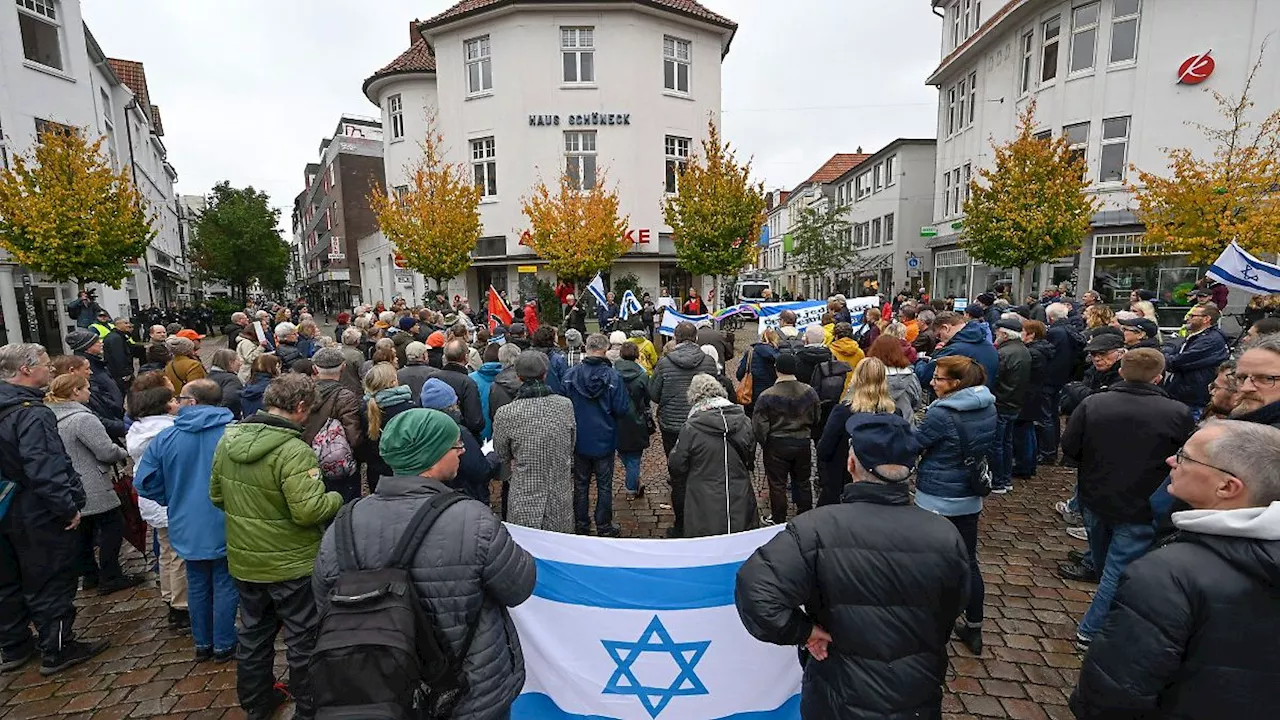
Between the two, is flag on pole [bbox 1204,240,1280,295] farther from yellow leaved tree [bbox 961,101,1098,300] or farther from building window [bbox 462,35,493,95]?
building window [bbox 462,35,493,95]

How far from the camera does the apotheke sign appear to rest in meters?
24.9

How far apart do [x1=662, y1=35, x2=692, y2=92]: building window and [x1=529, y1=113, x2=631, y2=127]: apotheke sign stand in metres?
2.47

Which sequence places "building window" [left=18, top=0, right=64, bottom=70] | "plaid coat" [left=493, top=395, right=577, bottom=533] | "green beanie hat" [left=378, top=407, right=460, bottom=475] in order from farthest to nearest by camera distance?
"building window" [left=18, top=0, right=64, bottom=70] → "plaid coat" [left=493, top=395, right=577, bottom=533] → "green beanie hat" [left=378, top=407, right=460, bottom=475]

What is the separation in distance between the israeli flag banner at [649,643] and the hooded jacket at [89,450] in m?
3.45

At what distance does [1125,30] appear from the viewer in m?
20.8

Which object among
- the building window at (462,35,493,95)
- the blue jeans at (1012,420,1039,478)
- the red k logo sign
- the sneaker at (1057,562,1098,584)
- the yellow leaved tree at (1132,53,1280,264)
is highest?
the building window at (462,35,493,95)

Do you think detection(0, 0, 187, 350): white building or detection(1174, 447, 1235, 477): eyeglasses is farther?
detection(0, 0, 187, 350): white building

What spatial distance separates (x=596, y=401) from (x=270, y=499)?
9.67 ft

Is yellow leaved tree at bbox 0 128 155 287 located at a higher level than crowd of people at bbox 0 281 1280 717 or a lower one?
higher

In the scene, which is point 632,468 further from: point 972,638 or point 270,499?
point 270,499

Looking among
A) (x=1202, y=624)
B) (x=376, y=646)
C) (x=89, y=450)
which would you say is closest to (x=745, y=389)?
(x=1202, y=624)

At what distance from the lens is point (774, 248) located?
7206 cm

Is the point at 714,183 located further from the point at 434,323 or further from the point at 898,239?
the point at 898,239

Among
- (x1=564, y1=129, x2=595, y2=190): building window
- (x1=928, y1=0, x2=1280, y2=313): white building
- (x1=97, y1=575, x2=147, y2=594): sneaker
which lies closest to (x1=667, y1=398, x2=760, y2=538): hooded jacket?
(x1=97, y1=575, x2=147, y2=594): sneaker
